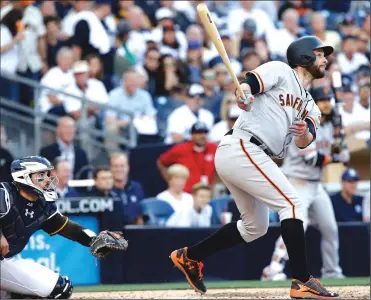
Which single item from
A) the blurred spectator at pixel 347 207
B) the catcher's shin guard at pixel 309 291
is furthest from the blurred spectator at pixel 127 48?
the catcher's shin guard at pixel 309 291

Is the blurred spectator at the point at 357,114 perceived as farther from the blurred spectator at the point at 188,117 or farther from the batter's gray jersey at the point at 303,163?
the batter's gray jersey at the point at 303,163

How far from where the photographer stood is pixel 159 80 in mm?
13789

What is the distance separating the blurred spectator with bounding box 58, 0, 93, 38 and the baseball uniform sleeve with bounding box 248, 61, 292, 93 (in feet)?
22.8

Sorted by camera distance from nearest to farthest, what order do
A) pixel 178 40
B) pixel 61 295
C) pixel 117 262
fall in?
1. pixel 61 295
2. pixel 117 262
3. pixel 178 40

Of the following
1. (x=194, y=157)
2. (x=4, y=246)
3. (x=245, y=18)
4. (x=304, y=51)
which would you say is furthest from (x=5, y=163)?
(x=245, y=18)

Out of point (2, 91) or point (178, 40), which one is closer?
point (2, 91)

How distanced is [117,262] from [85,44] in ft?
14.6

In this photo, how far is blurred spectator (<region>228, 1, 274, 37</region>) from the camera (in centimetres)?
1566

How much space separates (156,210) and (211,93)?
125 inches

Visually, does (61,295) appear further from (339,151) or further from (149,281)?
(339,151)

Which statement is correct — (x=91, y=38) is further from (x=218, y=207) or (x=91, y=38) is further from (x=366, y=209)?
(x=366, y=209)

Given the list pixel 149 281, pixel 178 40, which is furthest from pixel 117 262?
pixel 178 40

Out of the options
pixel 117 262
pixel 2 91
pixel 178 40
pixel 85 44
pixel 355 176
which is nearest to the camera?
pixel 117 262

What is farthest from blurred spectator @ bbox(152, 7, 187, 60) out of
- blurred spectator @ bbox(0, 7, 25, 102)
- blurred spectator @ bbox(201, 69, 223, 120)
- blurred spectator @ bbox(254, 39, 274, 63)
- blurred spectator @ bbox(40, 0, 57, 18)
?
blurred spectator @ bbox(0, 7, 25, 102)
